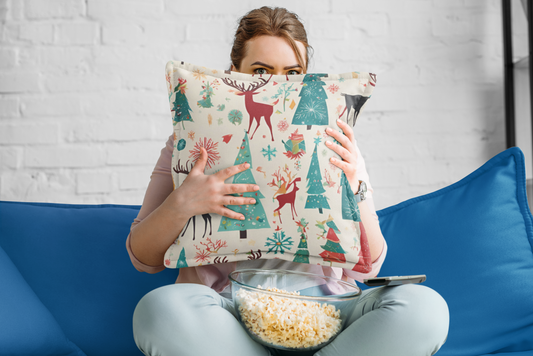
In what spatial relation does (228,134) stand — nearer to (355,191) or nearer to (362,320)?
(355,191)

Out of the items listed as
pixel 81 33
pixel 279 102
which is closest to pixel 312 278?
pixel 279 102

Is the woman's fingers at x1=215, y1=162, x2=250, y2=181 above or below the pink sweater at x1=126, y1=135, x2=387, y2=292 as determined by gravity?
above

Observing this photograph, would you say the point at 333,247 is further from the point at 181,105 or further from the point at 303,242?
the point at 181,105

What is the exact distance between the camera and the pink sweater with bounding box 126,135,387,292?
85 centimetres

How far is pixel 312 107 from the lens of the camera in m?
0.76

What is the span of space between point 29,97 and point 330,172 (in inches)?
45.7

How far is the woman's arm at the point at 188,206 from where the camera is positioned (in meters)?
0.73

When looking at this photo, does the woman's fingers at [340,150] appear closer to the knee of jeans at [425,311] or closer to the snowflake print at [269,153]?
the snowflake print at [269,153]

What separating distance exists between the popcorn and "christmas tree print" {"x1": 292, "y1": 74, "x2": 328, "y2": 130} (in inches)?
12.1

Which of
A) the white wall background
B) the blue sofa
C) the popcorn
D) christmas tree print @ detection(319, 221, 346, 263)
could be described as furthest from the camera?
the white wall background

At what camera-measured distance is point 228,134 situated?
2.48 feet

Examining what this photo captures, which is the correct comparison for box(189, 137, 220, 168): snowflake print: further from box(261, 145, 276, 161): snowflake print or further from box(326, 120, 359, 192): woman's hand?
box(326, 120, 359, 192): woman's hand

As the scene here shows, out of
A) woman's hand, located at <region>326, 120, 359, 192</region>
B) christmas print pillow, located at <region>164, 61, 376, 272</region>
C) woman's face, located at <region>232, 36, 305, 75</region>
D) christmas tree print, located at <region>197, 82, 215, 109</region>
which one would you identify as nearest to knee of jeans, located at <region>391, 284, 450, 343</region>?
christmas print pillow, located at <region>164, 61, 376, 272</region>

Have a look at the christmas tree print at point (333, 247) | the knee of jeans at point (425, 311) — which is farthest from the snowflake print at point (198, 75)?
the knee of jeans at point (425, 311)
